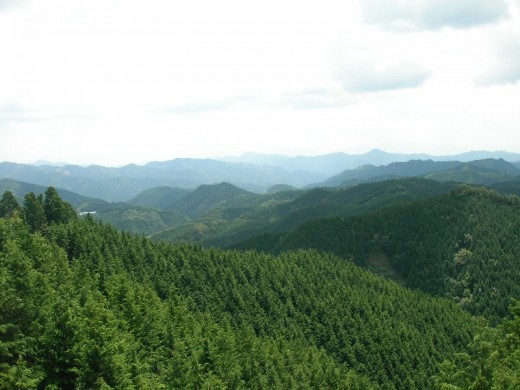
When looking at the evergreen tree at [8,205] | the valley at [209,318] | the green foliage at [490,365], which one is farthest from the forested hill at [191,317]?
the green foliage at [490,365]

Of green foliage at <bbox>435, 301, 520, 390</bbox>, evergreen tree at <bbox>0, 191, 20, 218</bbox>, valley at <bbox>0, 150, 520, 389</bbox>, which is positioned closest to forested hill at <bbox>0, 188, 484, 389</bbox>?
valley at <bbox>0, 150, 520, 389</bbox>

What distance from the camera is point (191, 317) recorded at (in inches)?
3733

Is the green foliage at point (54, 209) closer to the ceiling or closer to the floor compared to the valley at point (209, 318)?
closer to the ceiling

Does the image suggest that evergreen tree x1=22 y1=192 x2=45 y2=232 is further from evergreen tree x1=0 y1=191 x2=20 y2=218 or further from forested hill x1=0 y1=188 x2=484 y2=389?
evergreen tree x1=0 y1=191 x2=20 y2=218

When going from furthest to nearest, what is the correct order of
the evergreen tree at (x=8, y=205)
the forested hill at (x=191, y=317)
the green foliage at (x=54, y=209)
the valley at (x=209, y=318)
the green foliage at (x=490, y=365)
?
the evergreen tree at (x=8, y=205) < the green foliage at (x=54, y=209) < the valley at (x=209, y=318) < the forested hill at (x=191, y=317) < the green foliage at (x=490, y=365)

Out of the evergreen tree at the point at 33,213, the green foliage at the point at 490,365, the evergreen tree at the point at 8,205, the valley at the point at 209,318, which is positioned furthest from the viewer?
the evergreen tree at the point at 8,205

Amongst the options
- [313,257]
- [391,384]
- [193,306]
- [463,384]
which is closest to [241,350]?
[193,306]

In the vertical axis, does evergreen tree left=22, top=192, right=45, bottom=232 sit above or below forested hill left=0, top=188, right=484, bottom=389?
above

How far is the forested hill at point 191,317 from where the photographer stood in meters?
41.5

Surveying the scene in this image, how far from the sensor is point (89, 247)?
110 meters

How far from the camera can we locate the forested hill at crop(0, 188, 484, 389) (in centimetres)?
4150

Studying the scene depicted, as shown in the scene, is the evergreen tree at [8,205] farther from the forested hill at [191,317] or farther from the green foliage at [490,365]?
the green foliage at [490,365]

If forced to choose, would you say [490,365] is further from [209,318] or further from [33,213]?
[33,213]

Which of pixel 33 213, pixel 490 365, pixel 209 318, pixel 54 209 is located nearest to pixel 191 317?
pixel 209 318
